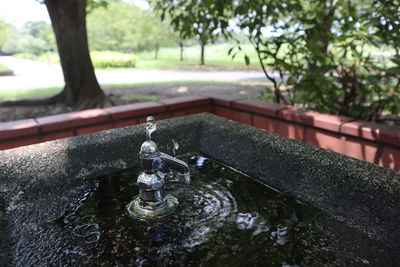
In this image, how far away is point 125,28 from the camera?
27031 mm

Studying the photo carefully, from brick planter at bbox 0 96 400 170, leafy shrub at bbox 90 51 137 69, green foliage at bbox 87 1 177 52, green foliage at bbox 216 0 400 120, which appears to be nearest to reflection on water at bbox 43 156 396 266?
brick planter at bbox 0 96 400 170

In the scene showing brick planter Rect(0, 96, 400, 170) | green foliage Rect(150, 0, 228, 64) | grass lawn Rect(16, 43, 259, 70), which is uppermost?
green foliage Rect(150, 0, 228, 64)

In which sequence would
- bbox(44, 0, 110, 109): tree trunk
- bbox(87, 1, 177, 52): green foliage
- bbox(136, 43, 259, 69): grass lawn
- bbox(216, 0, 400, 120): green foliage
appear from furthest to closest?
bbox(87, 1, 177, 52): green foliage → bbox(136, 43, 259, 69): grass lawn → bbox(44, 0, 110, 109): tree trunk → bbox(216, 0, 400, 120): green foliage

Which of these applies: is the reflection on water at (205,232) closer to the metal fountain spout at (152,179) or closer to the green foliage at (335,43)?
the metal fountain spout at (152,179)

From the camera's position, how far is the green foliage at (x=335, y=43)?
2.36 meters

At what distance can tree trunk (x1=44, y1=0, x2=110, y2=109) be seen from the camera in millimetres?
4402

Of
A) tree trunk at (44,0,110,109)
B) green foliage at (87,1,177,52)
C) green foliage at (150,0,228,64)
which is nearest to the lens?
green foliage at (150,0,228,64)

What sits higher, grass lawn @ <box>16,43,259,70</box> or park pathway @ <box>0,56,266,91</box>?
park pathway @ <box>0,56,266,91</box>

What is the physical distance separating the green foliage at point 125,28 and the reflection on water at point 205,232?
2329 centimetres

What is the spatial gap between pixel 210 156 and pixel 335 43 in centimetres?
174

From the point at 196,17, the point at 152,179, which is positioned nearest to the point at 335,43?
the point at 196,17

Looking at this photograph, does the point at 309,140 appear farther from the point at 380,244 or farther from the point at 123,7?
the point at 123,7

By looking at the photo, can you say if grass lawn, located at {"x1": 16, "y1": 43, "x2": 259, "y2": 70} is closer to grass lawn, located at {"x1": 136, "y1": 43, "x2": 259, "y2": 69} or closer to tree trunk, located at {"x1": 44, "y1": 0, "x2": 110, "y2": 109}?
grass lawn, located at {"x1": 136, "y1": 43, "x2": 259, "y2": 69}

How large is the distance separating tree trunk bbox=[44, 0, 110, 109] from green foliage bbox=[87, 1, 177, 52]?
1963cm
